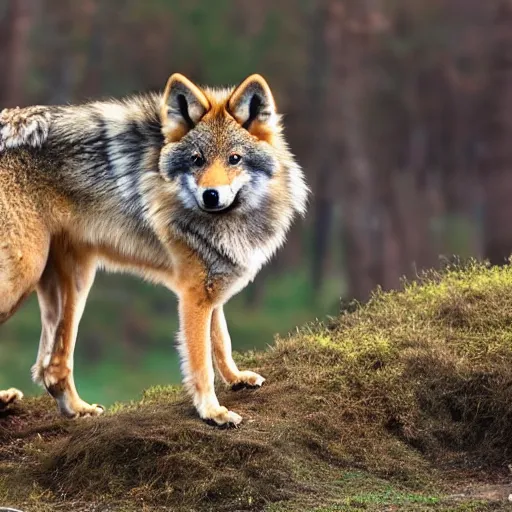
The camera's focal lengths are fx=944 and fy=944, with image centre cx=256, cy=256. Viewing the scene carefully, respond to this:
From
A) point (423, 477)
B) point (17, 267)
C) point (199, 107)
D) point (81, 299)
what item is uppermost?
point (199, 107)

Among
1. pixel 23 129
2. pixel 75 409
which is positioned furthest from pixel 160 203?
pixel 75 409

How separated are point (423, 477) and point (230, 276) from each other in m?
1.49

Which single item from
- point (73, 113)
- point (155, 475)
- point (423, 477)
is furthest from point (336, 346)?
point (73, 113)

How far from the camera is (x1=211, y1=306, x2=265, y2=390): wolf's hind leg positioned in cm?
561

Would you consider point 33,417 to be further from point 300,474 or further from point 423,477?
point 423,477

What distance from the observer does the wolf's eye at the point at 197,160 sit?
5.05 m

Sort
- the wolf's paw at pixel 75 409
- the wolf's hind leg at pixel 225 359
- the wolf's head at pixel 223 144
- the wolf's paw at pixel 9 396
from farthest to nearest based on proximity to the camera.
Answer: the wolf's paw at pixel 9 396, the wolf's paw at pixel 75 409, the wolf's hind leg at pixel 225 359, the wolf's head at pixel 223 144

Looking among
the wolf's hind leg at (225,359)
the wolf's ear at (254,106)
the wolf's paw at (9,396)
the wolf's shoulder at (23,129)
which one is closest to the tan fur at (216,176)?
the wolf's ear at (254,106)

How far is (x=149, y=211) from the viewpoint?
5.44 meters

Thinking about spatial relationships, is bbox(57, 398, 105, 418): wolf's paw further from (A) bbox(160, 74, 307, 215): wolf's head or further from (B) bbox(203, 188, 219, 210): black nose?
(B) bbox(203, 188, 219, 210): black nose

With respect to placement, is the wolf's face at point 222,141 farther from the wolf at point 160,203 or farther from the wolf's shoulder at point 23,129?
the wolf's shoulder at point 23,129

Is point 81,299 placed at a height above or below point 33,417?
above

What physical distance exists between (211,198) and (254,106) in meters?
0.63

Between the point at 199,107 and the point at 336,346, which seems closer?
the point at 199,107
